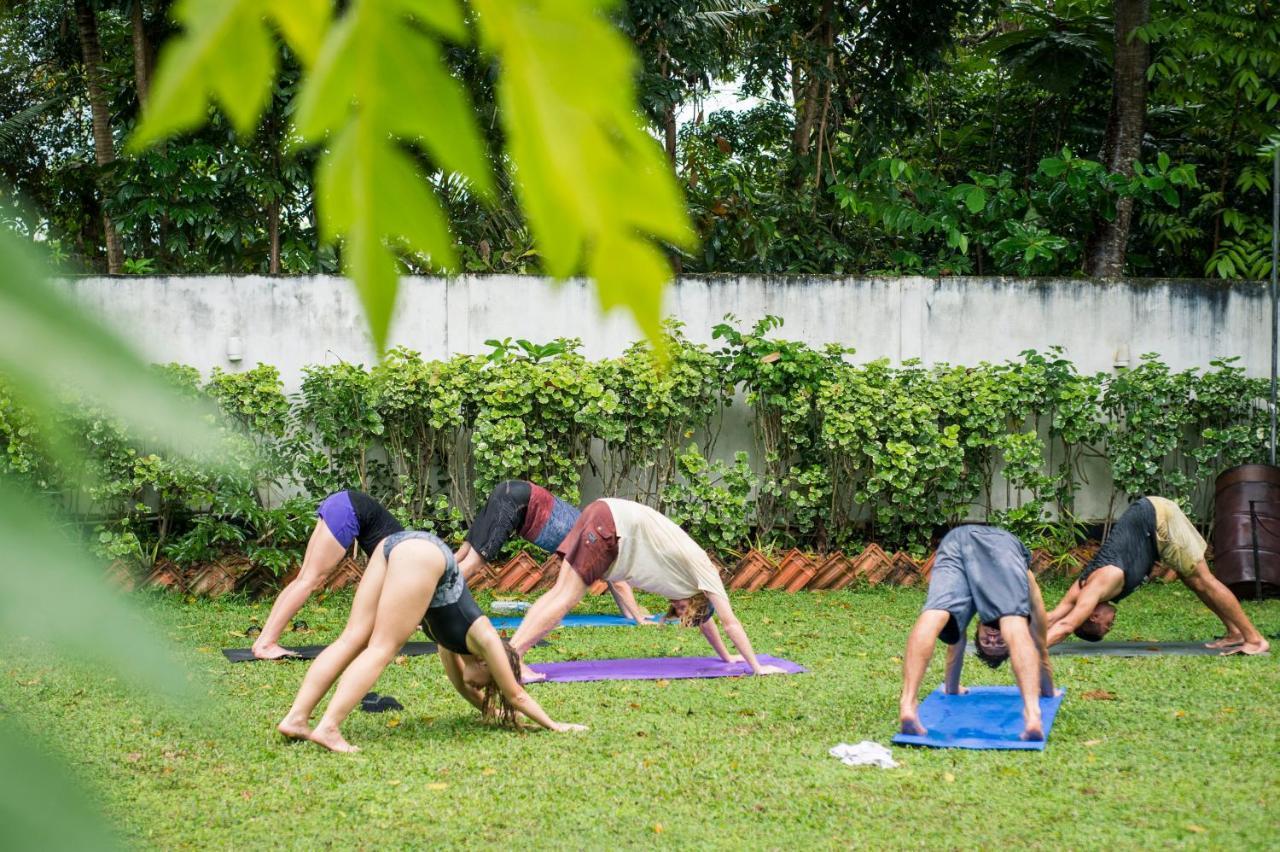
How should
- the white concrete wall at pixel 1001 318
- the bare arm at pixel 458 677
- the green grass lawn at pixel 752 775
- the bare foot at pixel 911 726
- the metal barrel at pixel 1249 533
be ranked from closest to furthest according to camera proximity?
1. the green grass lawn at pixel 752 775
2. the bare foot at pixel 911 726
3. the bare arm at pixel 458 677
4. the metal barrel at pixel 1249 533
5. the white concrete wall at pixel 1001 318

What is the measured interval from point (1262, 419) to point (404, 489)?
297 inches

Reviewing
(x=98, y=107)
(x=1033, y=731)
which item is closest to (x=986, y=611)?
(x=1033, y=731)

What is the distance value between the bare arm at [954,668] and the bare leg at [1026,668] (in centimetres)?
73

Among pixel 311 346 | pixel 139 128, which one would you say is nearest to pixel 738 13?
pixel 311 346

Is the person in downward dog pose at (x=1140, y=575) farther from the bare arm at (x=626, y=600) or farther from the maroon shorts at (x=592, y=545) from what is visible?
the bare arm at (x=626, y=600)

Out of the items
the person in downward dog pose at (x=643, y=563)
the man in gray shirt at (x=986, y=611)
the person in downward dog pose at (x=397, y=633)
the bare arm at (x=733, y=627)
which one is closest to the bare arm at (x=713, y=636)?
the person in downward dog pose at (x=643, y=563)

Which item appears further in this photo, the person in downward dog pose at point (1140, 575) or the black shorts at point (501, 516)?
the black shorts at point (501, 516)

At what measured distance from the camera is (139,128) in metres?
0.38

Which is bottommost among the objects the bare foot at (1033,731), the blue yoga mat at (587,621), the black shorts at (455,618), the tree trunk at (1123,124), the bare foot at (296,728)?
the blue yoga mat at (587,621)

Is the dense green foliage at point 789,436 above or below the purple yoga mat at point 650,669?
above

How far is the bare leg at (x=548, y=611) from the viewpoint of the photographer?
7.28 metres

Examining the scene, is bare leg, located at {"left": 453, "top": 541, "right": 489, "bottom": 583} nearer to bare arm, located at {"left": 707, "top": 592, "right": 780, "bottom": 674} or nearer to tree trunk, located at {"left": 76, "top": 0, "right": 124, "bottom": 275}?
bare arm, located at {"left": 707, "top": 592, "right": 780, "bottom": 674}

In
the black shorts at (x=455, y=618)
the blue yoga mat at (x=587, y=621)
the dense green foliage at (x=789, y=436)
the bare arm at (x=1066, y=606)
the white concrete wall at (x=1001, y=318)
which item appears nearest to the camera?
the black shorts at (x=455, y=618)

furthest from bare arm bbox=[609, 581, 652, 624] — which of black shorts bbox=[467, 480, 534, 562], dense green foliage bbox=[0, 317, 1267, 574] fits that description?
dense green foliage bbox=[0, 317, 1267, 574]
